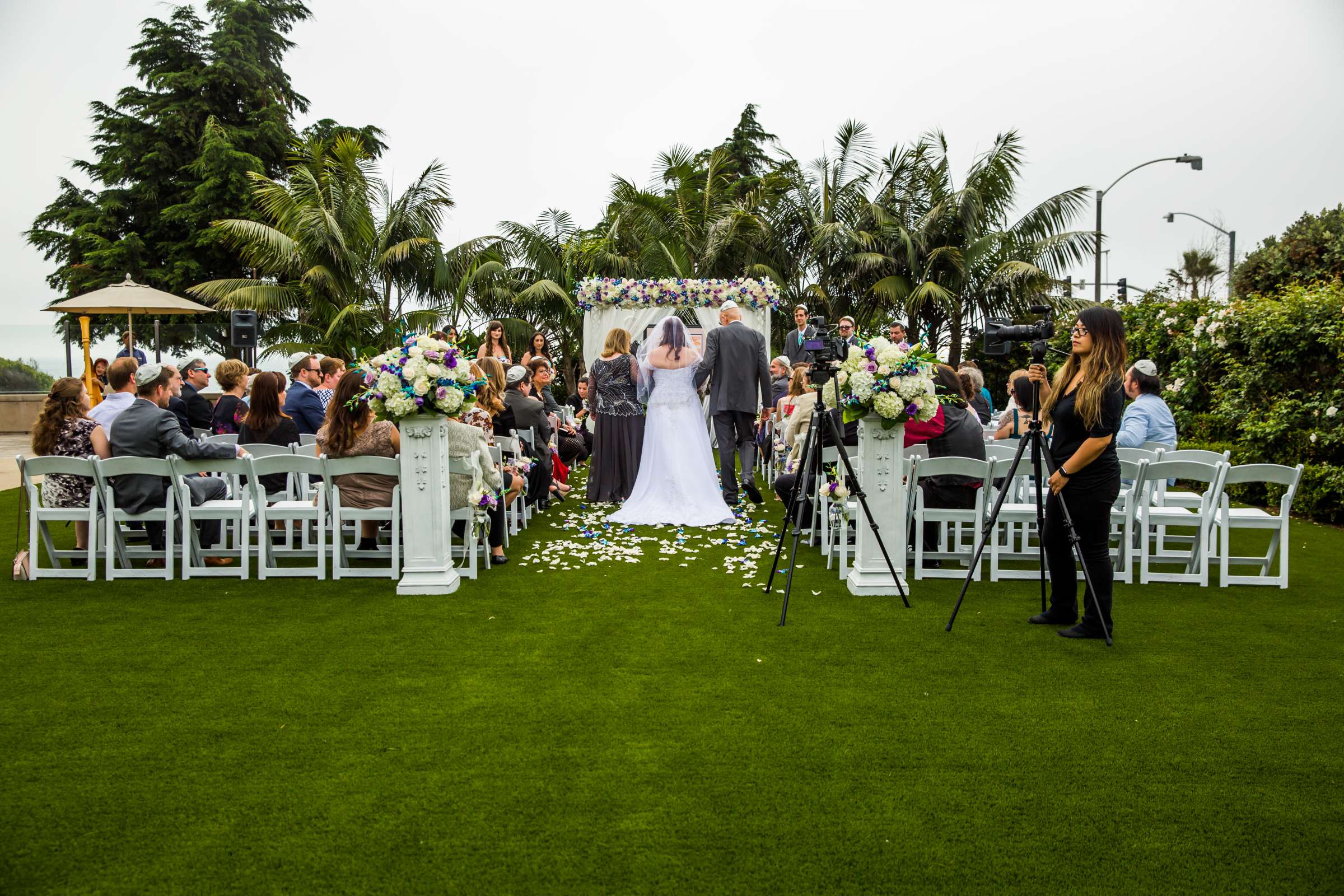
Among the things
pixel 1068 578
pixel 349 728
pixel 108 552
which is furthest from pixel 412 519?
pixel 1068 578

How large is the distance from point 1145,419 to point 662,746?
6045mm

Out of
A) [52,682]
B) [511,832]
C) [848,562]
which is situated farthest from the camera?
[848,562]

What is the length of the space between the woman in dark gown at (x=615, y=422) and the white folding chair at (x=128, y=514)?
15.2ft

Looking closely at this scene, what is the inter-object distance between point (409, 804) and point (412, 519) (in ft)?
10.9

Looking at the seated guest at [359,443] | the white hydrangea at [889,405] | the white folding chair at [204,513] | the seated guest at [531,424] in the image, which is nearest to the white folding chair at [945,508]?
the white hydrangea at [889,405]

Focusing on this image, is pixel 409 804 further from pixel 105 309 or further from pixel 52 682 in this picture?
pixel 105 309

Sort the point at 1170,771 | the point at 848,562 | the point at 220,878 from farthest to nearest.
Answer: the point at 848,562, the point at 1170,771, the point at 220,878

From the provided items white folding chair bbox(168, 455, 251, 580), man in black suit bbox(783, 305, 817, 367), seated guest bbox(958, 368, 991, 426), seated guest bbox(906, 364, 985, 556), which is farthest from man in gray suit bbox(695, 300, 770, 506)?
white folding chair bbox(168, 455, 251, 580)

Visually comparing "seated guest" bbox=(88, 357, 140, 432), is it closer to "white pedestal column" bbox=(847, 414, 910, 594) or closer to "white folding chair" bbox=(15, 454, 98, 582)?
"white folding chair" bbox=(15, 454, 98, 582)

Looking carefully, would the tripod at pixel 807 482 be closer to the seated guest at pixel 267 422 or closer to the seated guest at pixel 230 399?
the seated guest at pixel 267 422

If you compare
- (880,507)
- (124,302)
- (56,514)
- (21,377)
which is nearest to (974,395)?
(880,507)

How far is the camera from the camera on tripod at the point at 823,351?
5.83 m

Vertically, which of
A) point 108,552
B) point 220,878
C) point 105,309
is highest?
point 105,309

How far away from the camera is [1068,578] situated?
552 cm
